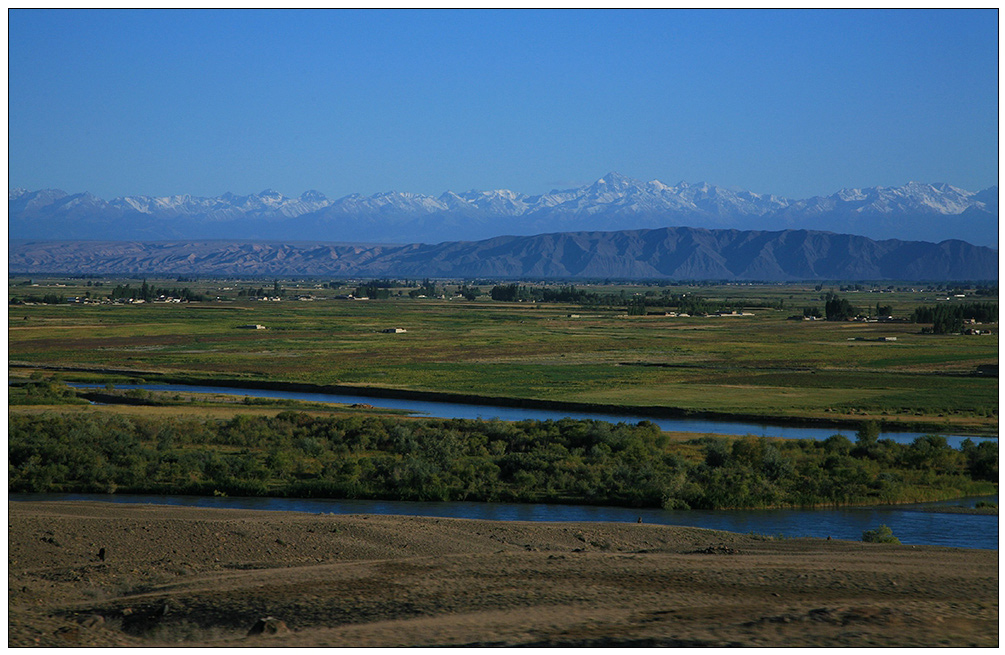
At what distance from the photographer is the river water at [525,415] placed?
38.4 meters

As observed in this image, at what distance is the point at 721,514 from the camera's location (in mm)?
24344

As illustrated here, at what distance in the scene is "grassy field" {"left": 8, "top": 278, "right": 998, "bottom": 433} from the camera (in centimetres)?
4731

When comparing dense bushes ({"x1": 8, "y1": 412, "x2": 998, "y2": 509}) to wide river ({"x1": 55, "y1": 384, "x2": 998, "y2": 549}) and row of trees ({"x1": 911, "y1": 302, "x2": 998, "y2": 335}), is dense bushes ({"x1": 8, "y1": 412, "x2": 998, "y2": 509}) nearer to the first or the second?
wide river ({"x1": 55, "y1": 384, "x2": 998, "y2": 549})

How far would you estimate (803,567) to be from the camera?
52.5ft

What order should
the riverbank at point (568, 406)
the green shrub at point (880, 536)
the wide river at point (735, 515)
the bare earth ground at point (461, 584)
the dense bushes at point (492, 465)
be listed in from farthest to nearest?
the riverbank at point (568, 406) → the dense bushes at point (492, 465) → the wide river at point (735, 515) → the green shrub at point (880, 536) → the bare earth ground at point (461, 584)

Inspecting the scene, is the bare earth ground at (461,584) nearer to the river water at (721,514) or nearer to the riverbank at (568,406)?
the river water at (721,514)

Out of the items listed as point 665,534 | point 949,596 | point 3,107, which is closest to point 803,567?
point 949,596

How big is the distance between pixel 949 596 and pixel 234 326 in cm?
8497

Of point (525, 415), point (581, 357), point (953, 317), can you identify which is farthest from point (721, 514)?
point (953, 317)

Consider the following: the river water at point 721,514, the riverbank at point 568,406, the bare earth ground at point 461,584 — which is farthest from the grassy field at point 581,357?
the bare earth ground at point 461,584

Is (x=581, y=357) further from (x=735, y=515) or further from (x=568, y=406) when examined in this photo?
(x=735, y=515)

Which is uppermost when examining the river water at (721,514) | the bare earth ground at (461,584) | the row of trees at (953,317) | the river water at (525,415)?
the row of trees at (953,317)

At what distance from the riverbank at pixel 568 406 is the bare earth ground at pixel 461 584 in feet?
70.7

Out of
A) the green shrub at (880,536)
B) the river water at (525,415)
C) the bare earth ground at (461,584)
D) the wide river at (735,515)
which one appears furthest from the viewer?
the river water at (525,415)
